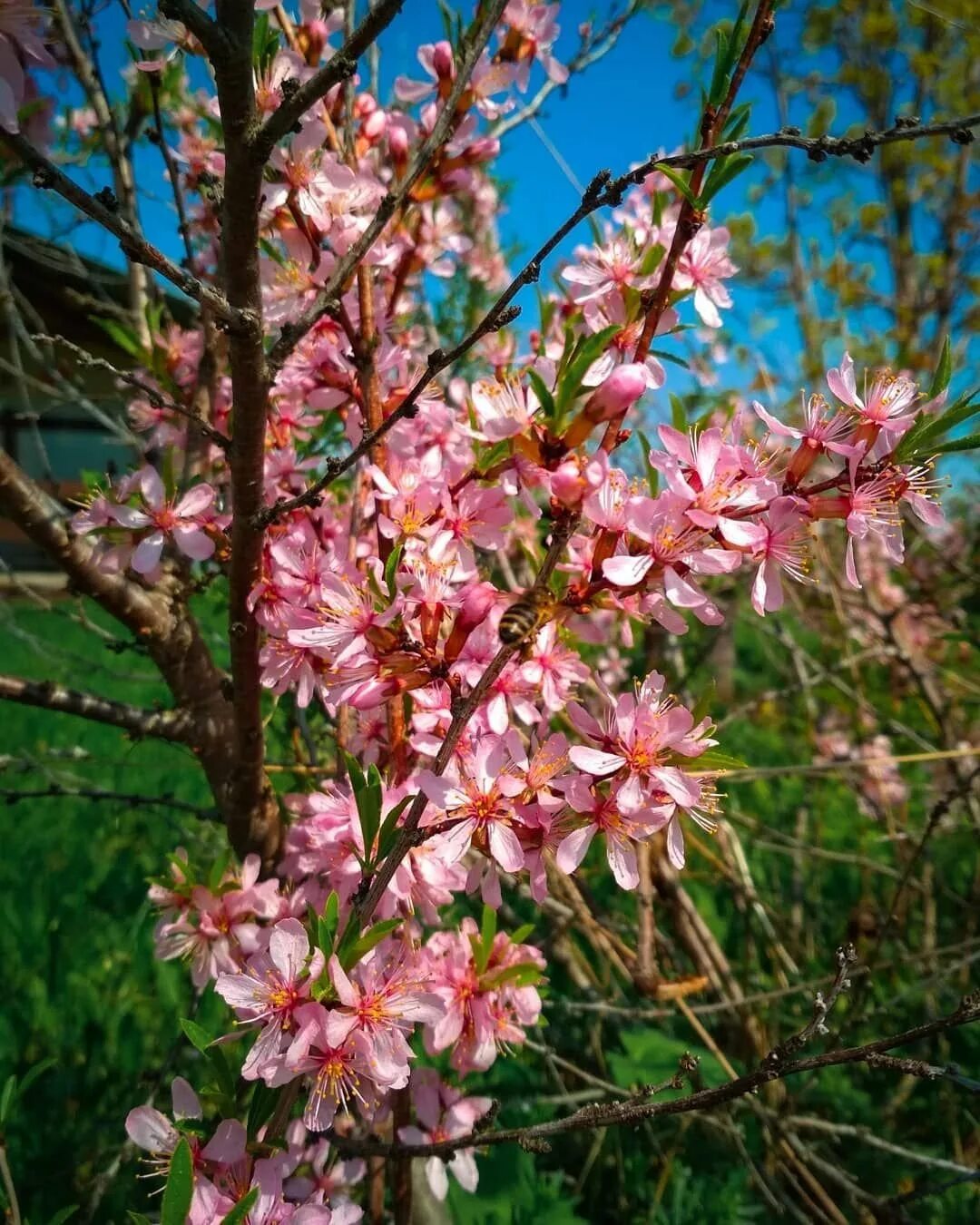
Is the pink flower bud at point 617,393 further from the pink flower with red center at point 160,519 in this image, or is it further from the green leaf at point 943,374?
the pink flower with red center at point 160,519

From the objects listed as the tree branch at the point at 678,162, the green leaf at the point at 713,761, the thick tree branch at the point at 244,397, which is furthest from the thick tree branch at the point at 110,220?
the green leaf at the point at 713,761

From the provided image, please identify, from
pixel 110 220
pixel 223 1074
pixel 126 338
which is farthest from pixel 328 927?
pixel 126 338

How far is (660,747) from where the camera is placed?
81 cm

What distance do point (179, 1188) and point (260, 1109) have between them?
0.22m

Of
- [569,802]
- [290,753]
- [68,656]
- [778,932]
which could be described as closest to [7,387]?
[68,656]

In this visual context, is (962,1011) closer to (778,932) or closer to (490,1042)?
(490,1042)

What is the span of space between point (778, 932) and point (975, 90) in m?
6.40

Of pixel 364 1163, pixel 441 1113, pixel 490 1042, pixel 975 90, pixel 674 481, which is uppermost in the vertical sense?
pixel 975 90

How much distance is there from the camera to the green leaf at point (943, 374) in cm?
76

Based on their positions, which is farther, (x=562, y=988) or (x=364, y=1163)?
(x=562, y=988)

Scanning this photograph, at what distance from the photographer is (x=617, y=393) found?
0.73 metres

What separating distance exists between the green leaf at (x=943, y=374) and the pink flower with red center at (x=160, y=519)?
0.83 m

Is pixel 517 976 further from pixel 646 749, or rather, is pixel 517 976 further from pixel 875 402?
pixel 875 402

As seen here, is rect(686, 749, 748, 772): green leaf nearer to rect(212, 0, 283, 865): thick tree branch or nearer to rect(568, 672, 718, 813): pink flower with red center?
rect(568, 672, 718, 813): pink flower with red center
